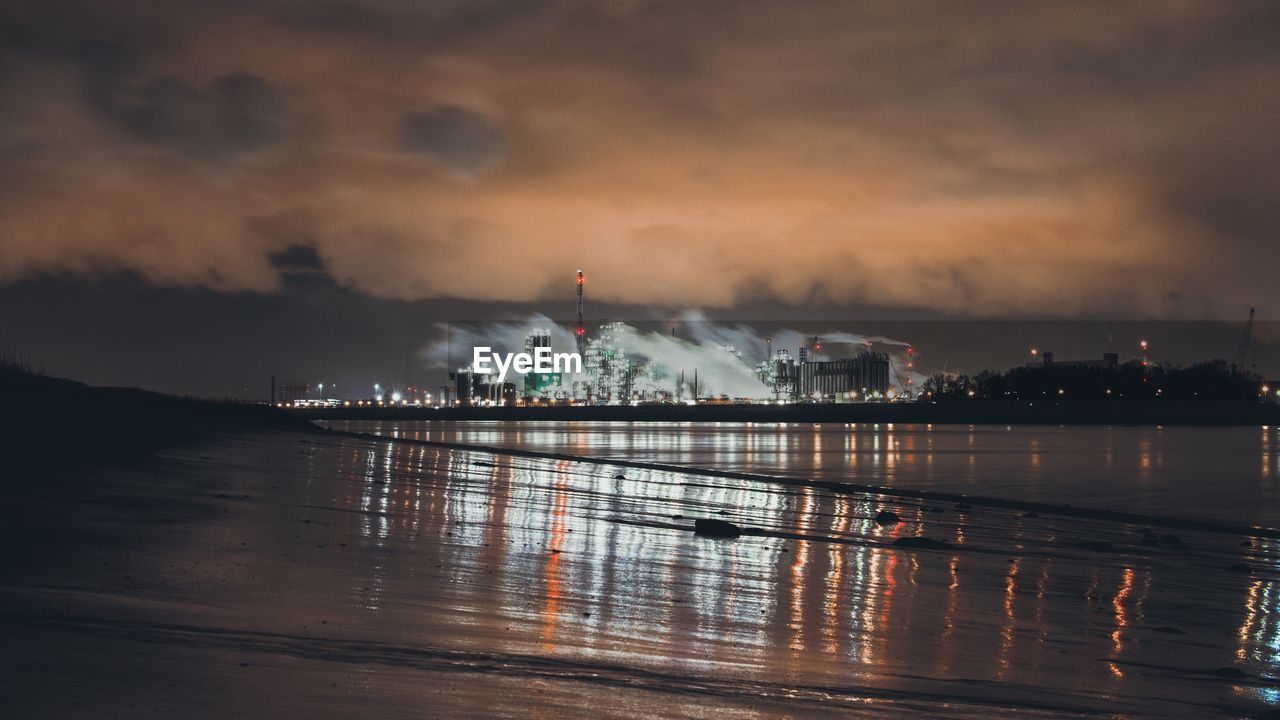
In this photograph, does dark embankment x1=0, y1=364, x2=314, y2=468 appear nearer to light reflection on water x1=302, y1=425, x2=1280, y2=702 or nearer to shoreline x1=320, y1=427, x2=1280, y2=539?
light reflection on water x1=302, y1=425, x2=1280, y2=702

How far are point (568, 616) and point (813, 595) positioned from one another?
9.82 ft

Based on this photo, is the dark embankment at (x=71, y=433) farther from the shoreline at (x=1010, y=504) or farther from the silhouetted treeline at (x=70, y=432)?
the shoreline at (x=1010, y=504)

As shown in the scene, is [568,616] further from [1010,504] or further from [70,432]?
[1010,504]

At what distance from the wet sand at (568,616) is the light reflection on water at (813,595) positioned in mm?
47

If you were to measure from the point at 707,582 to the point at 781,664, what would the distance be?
151 inches

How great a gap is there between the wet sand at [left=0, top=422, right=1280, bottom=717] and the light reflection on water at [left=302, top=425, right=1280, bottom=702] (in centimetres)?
5

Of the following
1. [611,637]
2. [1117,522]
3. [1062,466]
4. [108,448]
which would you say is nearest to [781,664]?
[611,637]

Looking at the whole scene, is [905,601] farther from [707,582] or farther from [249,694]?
[249,694]

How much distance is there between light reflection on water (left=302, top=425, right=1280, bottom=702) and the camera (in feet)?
26.6

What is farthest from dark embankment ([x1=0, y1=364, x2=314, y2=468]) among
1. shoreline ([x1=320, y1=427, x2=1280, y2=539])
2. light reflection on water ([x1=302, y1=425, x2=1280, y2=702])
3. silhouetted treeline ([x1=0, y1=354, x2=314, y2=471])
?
shoreline ([x1=320, y1=427, x2=1280, y2=539])

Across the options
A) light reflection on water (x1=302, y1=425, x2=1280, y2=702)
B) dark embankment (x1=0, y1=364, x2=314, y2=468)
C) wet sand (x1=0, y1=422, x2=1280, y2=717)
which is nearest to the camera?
wet sand (x1=0, y1=422, x2=1280, y2=717)

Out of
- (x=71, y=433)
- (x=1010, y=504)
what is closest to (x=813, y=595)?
(x=71, y=433)

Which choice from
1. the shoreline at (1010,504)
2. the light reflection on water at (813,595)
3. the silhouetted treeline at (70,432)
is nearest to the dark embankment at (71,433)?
the silhouetted treeline at (70,432)

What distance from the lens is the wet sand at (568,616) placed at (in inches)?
249
